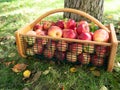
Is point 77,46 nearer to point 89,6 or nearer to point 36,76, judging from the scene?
point 36,76

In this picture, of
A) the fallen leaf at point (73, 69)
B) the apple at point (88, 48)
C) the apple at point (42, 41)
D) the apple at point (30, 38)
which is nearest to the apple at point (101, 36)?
the apple at point (88, 48)

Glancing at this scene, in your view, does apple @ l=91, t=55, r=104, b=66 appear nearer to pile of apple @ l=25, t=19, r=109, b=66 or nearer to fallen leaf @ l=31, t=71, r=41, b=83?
pile of apple @ l=25, t=19, r=109, b=66

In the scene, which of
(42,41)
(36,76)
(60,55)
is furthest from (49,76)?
(42,41)

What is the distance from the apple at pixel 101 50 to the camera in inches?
81.5

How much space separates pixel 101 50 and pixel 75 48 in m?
0.25

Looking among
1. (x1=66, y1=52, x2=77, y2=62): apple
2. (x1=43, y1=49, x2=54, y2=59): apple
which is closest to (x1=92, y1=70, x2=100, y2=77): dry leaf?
(x1=66, y1=52, x2=77, y2=62): apple

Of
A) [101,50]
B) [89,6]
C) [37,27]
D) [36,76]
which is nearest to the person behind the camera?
[101,50]

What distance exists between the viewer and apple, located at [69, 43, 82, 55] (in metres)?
2.12

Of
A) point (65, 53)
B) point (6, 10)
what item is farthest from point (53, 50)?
point (6, 10)

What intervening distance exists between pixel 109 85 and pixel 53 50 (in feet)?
2.09

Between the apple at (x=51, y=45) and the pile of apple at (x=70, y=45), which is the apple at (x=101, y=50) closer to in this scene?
the pile of apple at (x=70, y=45)

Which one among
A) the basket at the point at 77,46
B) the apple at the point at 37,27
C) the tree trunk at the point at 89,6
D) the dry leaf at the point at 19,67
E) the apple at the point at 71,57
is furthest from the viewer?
the tree trunk at the point at 89,6

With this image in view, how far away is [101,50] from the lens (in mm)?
2078

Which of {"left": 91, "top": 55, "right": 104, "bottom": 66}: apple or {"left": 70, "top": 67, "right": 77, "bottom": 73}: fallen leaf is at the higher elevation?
{"left": 91, "top": 55, "right": 104, "bottom": 66}: apple
